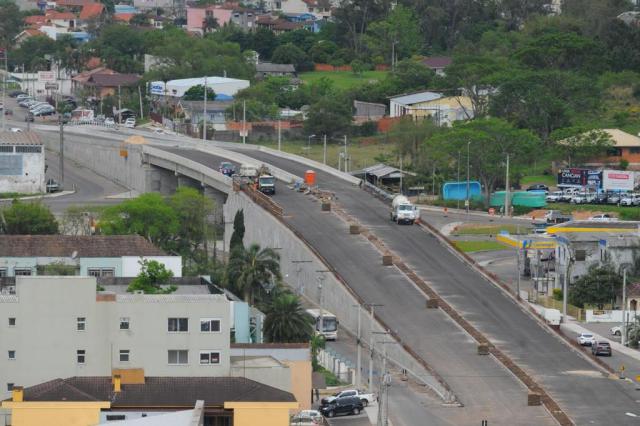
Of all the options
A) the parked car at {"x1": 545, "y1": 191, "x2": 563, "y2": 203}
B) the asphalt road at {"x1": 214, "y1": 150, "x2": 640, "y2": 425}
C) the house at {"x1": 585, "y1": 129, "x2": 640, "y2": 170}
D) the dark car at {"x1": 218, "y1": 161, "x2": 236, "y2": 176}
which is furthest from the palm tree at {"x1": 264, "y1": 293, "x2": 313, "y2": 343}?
the house at {"x1": 585, "y1": 129, "x2": 640, "y2": 170}

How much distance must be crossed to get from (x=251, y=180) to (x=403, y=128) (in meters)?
32.5

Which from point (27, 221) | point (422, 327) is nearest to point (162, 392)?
point (422, 327)

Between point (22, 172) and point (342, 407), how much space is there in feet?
296

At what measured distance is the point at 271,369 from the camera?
283 feet

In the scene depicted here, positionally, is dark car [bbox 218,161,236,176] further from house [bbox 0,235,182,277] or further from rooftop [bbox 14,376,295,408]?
rooftop [bbox 14,376,295,408]

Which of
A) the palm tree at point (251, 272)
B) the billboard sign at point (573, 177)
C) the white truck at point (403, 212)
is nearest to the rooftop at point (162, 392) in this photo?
the palm tree at point (251, 272)

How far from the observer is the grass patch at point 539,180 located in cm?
17094

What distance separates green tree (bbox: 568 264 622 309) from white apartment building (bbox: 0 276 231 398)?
4413 centimetres

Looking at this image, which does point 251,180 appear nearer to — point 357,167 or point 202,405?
point 357,167

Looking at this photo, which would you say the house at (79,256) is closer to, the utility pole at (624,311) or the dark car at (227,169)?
the utility pole at (624,311)

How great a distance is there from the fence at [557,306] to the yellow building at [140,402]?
43353mm

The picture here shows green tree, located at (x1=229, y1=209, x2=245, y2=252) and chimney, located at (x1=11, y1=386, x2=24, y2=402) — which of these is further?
green tree, located at (x1=229, y1=209, x2=245, y2=252)

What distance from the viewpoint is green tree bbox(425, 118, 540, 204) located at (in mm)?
163375

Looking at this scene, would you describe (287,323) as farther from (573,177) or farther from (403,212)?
(573,177)
